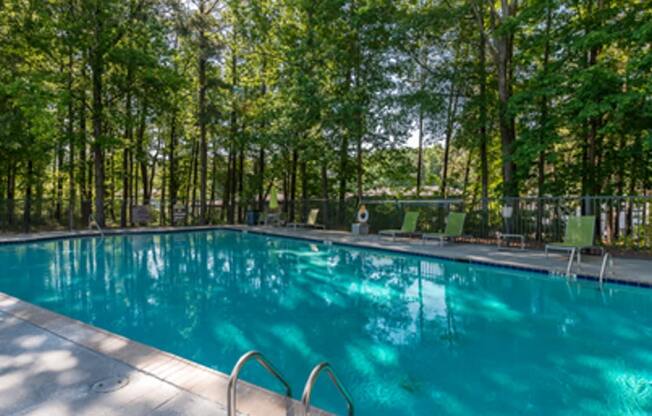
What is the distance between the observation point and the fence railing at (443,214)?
30.6 ft

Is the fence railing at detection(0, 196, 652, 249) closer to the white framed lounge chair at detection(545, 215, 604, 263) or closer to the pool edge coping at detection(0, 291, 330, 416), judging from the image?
the white framed lounge chair at detection(545, 215, 604, 263)

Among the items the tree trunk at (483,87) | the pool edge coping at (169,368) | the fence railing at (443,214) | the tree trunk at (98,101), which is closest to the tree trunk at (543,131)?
the fence railing at (443,214)

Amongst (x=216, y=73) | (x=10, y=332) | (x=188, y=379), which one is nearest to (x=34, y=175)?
(x=216, y=73)

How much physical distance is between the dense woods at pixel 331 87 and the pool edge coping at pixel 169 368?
Answer: 30.5 feet

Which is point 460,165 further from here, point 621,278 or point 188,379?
point 188,379

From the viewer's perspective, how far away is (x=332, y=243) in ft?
38.0

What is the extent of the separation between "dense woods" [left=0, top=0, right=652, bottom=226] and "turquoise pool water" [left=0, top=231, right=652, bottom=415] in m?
5.11

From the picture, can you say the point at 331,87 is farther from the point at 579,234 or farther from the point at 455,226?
the point at 579,234

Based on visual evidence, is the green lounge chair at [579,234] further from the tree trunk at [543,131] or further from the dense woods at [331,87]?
the dense woods at [331,87]

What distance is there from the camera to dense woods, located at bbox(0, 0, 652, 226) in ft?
34.6

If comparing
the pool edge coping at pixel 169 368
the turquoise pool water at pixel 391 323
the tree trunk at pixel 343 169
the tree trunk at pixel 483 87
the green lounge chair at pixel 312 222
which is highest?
the tree trunk at pixel 483 87

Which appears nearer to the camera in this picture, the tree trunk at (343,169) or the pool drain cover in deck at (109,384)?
the pool drain cover in deck at (109,384)

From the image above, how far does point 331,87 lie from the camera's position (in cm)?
1472

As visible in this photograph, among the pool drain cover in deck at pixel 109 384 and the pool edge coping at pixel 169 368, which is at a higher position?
the pool edge coping at pixel 169 368
